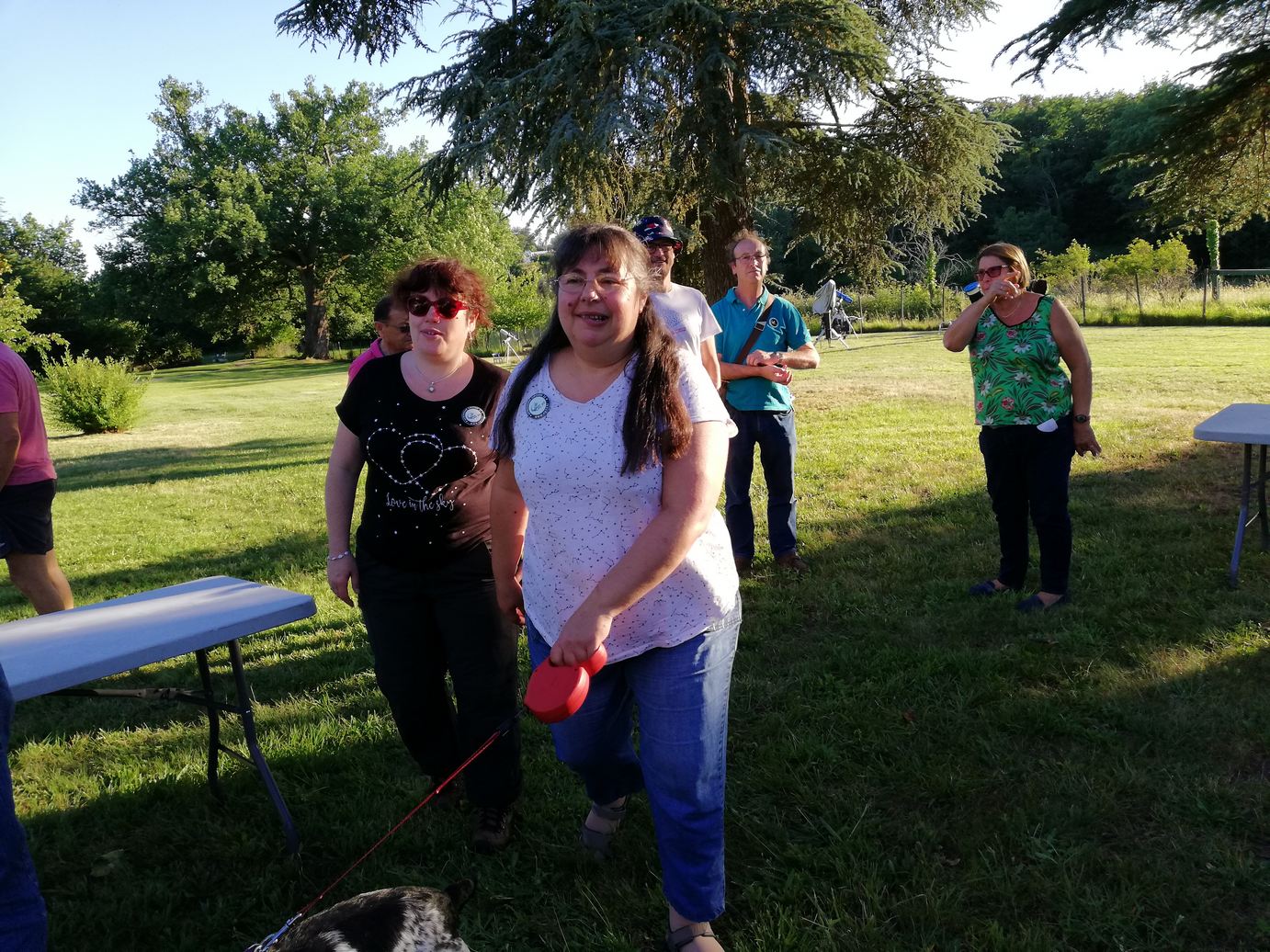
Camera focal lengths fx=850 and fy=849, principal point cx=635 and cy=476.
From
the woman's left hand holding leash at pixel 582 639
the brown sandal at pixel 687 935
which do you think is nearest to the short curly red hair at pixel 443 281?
the woman's left hand holding leash at pixel 582 639

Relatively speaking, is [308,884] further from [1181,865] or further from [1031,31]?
[1031,31]

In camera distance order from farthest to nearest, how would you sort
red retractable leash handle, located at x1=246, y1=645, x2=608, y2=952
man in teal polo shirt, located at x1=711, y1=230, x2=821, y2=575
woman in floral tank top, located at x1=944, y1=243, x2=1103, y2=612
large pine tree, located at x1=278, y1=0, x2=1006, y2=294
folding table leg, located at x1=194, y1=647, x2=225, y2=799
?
large pine tree, located at x1=278, y1=0, x2=1006, y2=294 → man in teal polo shirt, located at x1=711, y1=230, x2=821, y2=575 → woman in floral tank top, located at x1=944, y1=243, x2=1103, y2=612 → folding table leg, located at x1=194, y1=647, x2=225, y2=799 → red retractable leash handle, located at x1=246, y1=645, x2=608, y2=952

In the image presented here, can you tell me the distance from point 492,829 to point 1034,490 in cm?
323

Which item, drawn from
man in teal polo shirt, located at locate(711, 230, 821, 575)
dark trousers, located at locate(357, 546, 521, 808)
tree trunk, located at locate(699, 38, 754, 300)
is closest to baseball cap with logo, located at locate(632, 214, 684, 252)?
man in teal polo shirt, located at locate(711, 230, 821, 575)

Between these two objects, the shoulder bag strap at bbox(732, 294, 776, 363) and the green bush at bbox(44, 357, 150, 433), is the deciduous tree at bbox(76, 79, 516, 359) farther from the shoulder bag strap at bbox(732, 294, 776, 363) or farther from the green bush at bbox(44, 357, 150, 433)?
the shoulder bag strap at bbox(732, 294, 776, 363)

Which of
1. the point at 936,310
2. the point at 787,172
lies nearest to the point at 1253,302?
the point at 936,310

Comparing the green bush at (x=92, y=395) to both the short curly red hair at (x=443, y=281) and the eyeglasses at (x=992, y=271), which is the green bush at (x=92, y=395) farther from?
the eyeglasses at (x=992, y=271)

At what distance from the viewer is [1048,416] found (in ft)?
14.2

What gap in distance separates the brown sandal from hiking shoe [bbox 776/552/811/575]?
323 cm

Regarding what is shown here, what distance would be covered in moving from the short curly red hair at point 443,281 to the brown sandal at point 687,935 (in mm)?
1993

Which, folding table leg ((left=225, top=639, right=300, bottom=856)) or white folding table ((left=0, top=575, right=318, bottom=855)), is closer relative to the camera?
white folding table ((left=0, top=575, right=318, bottom=855))

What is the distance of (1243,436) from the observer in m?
4.35

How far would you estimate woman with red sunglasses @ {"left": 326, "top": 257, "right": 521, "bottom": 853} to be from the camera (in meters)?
2.75

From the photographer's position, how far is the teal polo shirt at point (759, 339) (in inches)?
201
